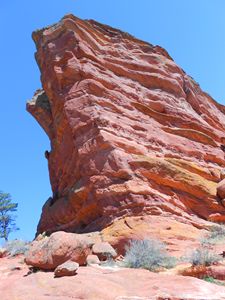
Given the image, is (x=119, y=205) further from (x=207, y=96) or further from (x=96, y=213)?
(x=207, y=96)

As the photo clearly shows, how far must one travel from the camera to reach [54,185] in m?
21.9

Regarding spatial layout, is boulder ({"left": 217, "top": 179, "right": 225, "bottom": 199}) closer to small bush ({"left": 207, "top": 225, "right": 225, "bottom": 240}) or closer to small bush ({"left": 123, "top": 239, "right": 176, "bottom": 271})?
small bush ({"left": 207, "top": 225, "right": 225, "bottom": 240})

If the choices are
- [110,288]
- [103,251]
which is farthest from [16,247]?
[110,288]

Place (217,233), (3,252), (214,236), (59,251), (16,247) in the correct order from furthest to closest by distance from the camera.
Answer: (3,252) → (16,247) → (217,233) → (214,236) → (59,251)

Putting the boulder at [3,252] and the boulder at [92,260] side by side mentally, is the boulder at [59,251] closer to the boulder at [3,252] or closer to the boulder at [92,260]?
the boulder at [92,260]

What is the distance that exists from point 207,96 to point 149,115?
10892mm

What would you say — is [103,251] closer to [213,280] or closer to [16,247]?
[213,280]

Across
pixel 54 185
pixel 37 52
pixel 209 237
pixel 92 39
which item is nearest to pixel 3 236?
pixel 54 185

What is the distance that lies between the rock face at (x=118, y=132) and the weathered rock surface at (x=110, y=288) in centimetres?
678

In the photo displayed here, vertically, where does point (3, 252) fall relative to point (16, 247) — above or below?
below

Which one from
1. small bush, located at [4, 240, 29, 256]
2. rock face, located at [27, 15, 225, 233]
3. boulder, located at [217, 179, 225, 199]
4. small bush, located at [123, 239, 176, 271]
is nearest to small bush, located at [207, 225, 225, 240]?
rock face, located at [27, 15, 225, 233]

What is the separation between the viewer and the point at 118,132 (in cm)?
1791

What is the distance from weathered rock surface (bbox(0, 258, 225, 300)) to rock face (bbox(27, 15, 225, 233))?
6777mm

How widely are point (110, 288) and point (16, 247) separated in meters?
10.1
